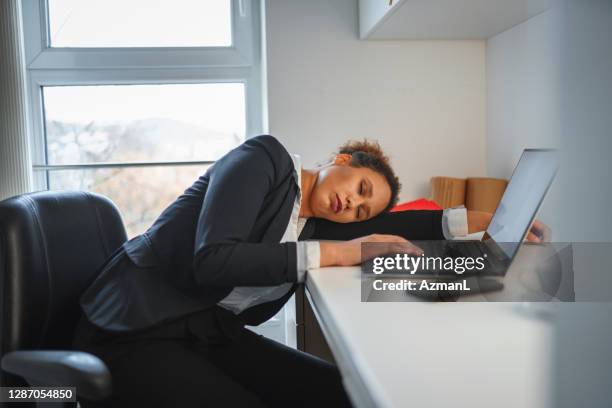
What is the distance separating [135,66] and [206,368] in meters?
1.75

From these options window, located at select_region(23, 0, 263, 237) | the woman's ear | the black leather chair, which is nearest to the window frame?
window, located at select_region(23, 0, 263, 237)

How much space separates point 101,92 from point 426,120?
1.34m

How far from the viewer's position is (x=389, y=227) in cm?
161

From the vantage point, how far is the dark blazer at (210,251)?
1113 mm

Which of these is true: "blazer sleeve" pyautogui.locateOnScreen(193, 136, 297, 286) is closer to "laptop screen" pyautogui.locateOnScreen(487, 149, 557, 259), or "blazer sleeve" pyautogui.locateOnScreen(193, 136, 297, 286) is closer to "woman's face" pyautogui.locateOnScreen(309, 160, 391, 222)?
"woman's face" pyautogui.locateOnScreen(309, 160, 391, 222)

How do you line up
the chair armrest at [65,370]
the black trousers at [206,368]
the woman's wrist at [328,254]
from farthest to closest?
the woman's wrist at [328,254] → the black trousers at [206,368] → the chair armrest at [65,370]

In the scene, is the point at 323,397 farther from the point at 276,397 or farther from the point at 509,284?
the point at 509,284

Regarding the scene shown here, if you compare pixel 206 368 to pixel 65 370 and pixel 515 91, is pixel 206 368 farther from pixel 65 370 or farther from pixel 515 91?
pixel 515 91

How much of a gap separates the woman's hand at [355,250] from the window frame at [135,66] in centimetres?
132

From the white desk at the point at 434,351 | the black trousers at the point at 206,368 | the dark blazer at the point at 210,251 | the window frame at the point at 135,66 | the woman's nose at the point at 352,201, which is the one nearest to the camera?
the white desk at the point at 434,351

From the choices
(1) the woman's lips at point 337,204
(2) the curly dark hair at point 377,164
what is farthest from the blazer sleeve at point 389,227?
(1) the woman's lips at point 337,204

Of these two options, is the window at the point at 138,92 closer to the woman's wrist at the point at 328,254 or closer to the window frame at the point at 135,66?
the window frame at the point at 135,66

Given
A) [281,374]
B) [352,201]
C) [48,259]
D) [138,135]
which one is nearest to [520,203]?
[352,201]

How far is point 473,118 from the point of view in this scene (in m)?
2.28
